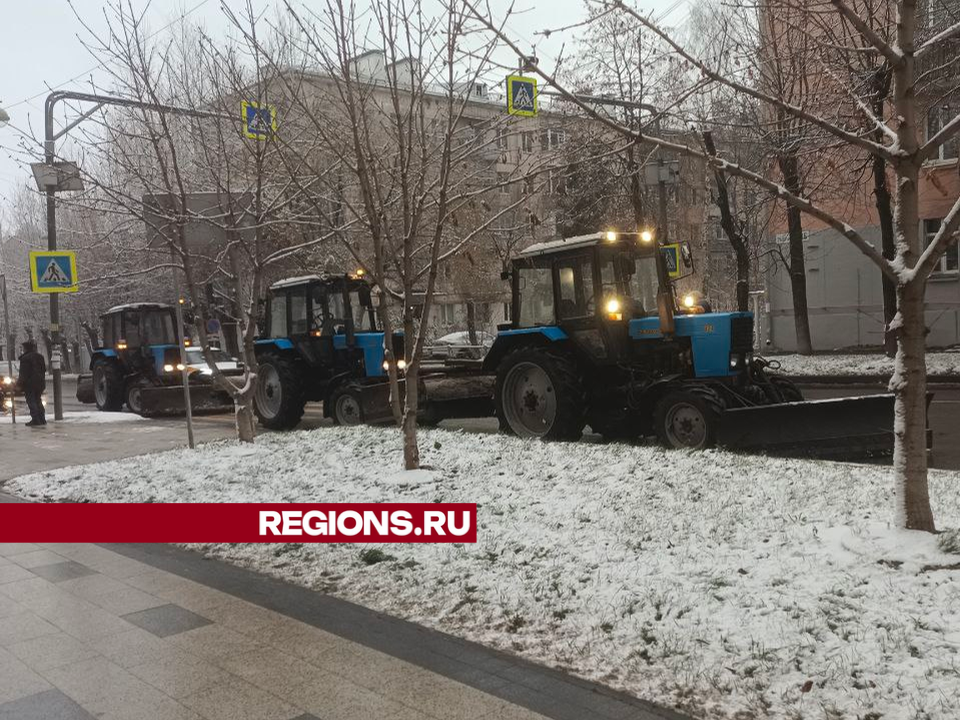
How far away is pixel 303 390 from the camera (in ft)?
51.8

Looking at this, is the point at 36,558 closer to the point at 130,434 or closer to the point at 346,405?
the point at 346,405

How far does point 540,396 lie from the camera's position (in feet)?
38.2

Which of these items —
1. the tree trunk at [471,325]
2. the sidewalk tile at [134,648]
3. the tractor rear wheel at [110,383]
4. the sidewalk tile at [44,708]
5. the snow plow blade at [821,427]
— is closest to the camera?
the sidewalk tile at [44,708]

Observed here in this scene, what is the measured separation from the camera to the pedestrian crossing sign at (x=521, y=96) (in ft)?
24.6

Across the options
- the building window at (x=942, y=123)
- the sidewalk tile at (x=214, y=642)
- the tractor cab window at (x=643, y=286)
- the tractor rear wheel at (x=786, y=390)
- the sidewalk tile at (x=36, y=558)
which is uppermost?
the building window at (x=942, y=123)

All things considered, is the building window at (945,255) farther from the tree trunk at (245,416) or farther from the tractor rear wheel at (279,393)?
the tree trunk at (245,416)

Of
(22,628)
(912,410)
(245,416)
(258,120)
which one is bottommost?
(22,628)

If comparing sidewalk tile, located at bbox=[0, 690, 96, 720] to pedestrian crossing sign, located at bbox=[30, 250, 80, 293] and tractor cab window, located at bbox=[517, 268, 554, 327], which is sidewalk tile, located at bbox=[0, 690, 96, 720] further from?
pedestrian crossing sign, located at bbox=[30, 250, 80, 293]

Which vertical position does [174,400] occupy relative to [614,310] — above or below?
below

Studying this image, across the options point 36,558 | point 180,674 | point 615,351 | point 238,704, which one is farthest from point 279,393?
point 238,704

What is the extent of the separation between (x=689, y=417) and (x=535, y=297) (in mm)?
3002

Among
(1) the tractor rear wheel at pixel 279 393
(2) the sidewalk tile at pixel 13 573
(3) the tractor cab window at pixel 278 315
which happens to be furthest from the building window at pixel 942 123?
(3) the tractor cab window at pixel 278 315

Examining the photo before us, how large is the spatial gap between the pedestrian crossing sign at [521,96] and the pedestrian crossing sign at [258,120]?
8.22ft

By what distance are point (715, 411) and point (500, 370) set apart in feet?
11.5
